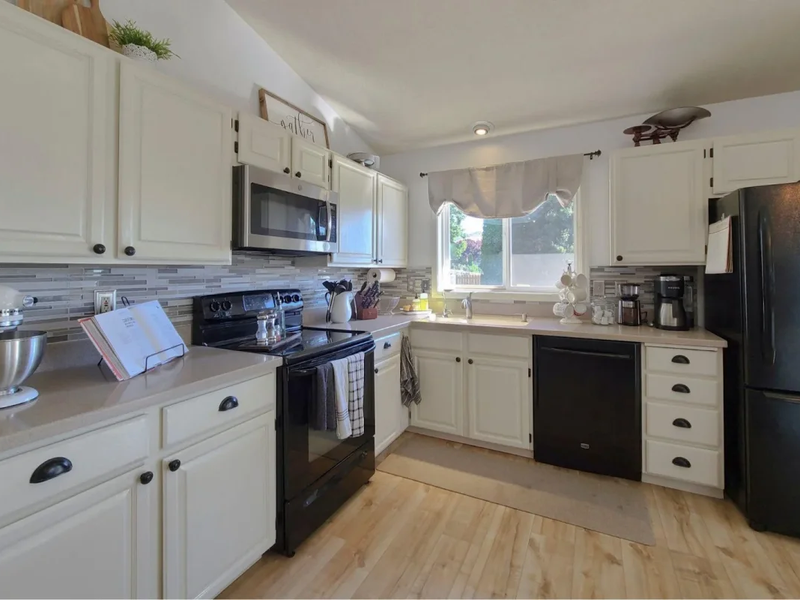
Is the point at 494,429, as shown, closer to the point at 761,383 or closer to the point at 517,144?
the point at 761,383

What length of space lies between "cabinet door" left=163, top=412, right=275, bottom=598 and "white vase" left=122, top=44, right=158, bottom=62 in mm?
1480

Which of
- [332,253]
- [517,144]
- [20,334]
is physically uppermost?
[517,144]

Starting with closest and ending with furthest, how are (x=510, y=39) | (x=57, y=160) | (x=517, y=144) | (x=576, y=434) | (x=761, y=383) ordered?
(x=57, y=160) < (x=761, y=383) < (x=510, y=39) < (x=576, y=434) < (x=517, y=144)

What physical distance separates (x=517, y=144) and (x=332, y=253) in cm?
181

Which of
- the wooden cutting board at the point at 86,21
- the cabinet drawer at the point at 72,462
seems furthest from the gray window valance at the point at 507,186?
the cabinet drawer at the point at 72,462

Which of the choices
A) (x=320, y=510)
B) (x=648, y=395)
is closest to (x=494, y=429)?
(x=648, y=395)

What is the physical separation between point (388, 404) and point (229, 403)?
4.38 feet

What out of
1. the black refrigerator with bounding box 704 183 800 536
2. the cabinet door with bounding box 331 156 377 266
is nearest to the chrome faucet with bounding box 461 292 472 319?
the cabinet door with bounding box 331 156 377 266

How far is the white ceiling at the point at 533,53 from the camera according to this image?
1.90m

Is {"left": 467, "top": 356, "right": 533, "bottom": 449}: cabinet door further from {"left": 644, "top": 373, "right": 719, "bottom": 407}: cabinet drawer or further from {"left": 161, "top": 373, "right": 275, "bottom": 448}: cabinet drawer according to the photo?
{"left": 161, "top": 373, "right": 275, "bottom": 448}: cabinet drawer

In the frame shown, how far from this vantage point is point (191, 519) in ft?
4.25

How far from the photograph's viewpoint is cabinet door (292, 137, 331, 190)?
7.23 feet

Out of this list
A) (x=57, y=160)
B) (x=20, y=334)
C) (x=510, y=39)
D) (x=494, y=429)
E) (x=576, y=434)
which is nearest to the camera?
(x=20, y=334)

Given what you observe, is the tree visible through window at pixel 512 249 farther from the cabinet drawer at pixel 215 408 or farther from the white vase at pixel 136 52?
the white vase at pixel 136 52
